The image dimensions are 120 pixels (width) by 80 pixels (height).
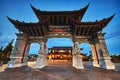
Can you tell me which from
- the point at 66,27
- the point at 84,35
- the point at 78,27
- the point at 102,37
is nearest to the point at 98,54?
the point at 102,37

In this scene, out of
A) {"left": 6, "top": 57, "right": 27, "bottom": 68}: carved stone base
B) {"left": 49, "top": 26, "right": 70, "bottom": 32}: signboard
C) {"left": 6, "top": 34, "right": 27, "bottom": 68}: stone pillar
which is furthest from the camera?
{"left": 49, "top": 26, "right": 70, "bottom": 32}: signboard

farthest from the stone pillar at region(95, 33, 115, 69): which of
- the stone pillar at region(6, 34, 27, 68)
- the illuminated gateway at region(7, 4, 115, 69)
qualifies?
the stone pillar at region(6, 34, 27, 68)

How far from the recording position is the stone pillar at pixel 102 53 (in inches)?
384

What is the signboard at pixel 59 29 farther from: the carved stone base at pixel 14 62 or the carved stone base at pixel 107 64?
the carved stone base at pixel 107 64

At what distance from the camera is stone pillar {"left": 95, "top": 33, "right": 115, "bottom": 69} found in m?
9.77

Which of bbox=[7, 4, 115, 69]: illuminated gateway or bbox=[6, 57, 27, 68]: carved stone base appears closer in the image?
bbox=[6, 57, 27, 68]: carved stone base

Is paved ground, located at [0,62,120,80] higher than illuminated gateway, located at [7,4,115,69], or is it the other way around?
illuminated gateway, located at [7,4,115,69]

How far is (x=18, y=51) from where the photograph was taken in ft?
35.9

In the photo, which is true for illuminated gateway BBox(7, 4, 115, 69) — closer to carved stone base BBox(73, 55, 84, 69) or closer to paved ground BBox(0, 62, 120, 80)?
carved stone base BBox(73, 55, 84, 69)

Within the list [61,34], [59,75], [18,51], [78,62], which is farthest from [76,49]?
[18,51]

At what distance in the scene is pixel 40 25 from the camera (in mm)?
10930

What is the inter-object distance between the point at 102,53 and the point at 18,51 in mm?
10994

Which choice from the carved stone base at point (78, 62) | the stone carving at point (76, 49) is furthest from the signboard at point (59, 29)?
the carved stone base at point (78, 62)

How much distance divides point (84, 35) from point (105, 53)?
3671mm
